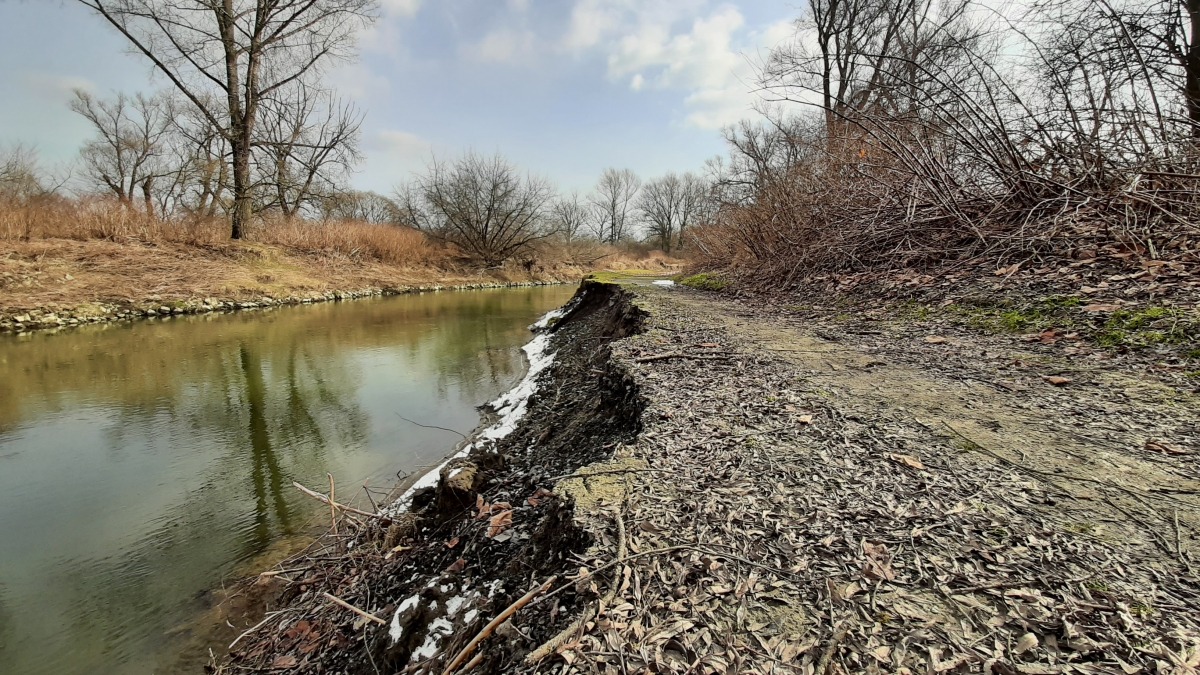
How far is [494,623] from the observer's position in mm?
1239

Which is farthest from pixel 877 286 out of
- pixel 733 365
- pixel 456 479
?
pixel 456 479

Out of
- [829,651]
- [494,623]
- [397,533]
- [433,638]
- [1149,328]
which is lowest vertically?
[397,533]

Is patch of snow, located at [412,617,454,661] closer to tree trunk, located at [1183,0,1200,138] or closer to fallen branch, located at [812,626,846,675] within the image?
fallen branch, located at [812,626,846,675]

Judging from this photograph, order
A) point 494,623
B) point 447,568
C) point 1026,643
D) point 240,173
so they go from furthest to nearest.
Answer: point 240,173 → point 447,568 → point 494,623 → point 1026,643

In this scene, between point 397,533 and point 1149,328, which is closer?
point 397,533

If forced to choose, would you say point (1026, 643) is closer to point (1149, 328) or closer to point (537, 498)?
point (537, 498)

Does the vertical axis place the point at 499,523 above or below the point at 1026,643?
below

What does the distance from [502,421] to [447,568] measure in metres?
3.14

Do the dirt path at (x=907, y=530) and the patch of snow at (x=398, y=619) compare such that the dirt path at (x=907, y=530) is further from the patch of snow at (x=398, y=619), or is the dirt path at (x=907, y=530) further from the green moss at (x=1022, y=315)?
the green moss at (x=1022, y=315)

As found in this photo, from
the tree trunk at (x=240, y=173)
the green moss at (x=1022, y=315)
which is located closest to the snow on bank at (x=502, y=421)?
the green moss at (x=1022, y=315)

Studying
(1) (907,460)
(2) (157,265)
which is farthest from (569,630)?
(2) (157,265)

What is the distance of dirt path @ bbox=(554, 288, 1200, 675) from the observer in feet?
3.29

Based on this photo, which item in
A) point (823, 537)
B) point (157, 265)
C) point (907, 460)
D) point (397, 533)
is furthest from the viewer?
point (157, 265)

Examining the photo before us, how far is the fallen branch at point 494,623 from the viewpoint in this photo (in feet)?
3.88
